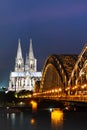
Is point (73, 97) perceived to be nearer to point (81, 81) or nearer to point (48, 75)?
point (81, 81)

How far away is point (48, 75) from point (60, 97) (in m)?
41.7

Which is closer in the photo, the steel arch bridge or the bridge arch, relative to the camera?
the bridge arch

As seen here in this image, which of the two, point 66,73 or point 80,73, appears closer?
point 80,73

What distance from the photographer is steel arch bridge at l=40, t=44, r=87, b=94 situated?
108625 millimetres

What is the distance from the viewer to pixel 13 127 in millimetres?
91812

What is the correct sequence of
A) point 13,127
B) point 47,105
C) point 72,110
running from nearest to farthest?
point 13,127
point 72,110
point 47,105

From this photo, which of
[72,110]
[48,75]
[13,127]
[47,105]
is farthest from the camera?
[47,105]

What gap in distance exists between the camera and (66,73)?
12975cm

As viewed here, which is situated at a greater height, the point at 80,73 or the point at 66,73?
the point at 66,73

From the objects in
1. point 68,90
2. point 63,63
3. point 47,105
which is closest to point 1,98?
point 47,105

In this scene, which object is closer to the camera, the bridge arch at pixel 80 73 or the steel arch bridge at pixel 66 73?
the bridge arch at pixel 80 73

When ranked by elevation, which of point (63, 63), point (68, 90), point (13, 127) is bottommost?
point (13, 127)

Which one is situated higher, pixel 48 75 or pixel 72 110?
pixel 48 75

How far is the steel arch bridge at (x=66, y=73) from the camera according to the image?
10862 cm
